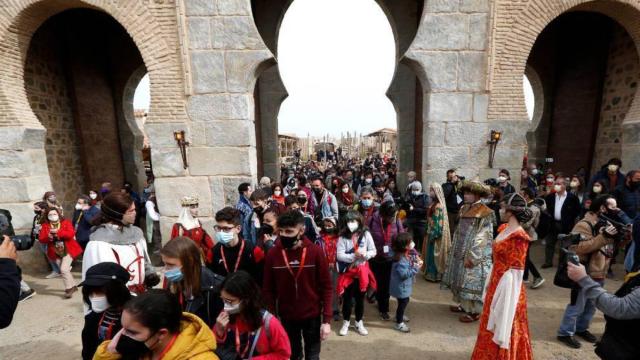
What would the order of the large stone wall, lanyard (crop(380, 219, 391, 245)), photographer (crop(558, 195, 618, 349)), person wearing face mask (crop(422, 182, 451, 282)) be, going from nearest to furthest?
1. photographer (crop(558, 195, 618, 349))
2. lanyard (crop(380, 219, 391, 245))
3. person wearing face mask (crop(422, 182, 451, 282))
4. the large stone wall

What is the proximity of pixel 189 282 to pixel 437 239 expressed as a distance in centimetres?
401

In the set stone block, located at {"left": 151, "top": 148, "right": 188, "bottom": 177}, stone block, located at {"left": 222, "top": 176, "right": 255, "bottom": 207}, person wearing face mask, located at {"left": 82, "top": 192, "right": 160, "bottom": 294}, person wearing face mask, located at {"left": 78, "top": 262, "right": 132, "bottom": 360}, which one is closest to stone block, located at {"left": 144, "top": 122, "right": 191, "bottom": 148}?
stone block, located at {"left": 151, "top": 148, "right": 188, "bottom": 177}

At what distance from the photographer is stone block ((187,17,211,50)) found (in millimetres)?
5469

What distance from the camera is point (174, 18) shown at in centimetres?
543

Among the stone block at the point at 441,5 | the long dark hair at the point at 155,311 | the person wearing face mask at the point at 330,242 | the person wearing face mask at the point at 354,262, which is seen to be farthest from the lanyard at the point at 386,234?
the stone block at the point at 441,5

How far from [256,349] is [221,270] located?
1009mm

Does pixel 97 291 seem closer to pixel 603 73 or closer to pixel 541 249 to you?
pixel 541 249

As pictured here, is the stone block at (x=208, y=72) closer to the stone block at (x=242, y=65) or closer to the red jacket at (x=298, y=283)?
the stone block at (x=242, y=65)

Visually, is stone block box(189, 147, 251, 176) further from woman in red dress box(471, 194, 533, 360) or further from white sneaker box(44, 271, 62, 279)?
woman in red dress box(471, 194, 533, 360)

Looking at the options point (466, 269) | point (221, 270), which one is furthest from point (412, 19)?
point (221, 270)

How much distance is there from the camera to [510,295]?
98.4 inches

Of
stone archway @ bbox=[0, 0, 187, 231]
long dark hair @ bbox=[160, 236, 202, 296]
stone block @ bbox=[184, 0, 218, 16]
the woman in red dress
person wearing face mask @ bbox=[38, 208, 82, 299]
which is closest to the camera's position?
long dark hair @ bbox=[160, 236, 202, 296]

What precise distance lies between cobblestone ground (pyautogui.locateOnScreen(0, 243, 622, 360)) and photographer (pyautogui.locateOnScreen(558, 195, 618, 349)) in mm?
152

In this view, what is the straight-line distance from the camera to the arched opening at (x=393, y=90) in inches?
329
